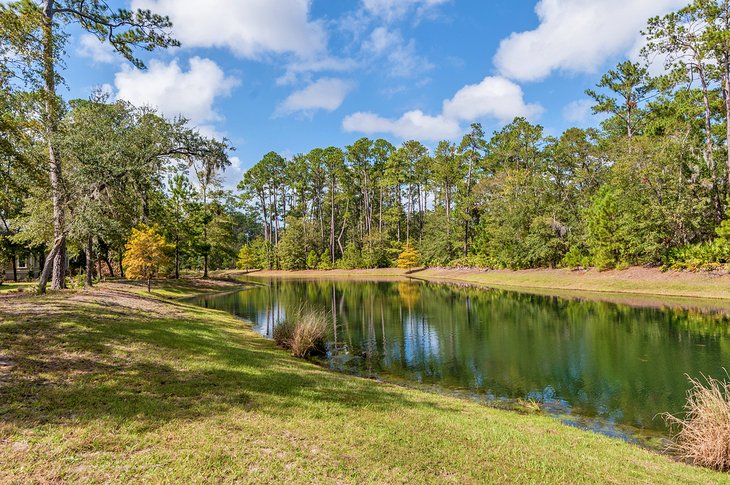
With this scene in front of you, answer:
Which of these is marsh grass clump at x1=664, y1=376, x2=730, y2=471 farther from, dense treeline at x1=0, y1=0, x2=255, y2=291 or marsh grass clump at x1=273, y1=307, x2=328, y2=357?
dense treeline at x1=0, y1=0, x2=255, y2=291

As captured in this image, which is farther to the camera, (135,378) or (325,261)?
(325,261)

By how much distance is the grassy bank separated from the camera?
27.5m

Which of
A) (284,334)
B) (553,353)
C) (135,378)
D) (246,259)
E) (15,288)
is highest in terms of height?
(246,259)

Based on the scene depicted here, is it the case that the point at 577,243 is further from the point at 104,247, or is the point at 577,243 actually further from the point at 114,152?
the point at 104,247

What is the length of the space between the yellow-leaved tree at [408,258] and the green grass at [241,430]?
179ft

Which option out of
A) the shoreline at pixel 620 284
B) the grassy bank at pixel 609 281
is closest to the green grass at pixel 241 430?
the shoreline at pixel 620 284

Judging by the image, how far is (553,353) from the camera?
48.3ft

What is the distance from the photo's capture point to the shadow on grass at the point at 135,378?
5.70 metres

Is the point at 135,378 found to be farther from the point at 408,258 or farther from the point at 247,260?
the point at 247,260

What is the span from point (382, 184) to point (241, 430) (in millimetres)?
64599

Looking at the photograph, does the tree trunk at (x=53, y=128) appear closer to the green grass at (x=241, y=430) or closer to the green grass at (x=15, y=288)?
the green grass at (x=15, y=288)

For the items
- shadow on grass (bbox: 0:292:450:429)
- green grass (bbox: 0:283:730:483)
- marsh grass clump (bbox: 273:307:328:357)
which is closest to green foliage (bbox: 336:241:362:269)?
marsh grass clump (bbox: 273:307:328:357)

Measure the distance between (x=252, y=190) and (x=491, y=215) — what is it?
47.7 metres

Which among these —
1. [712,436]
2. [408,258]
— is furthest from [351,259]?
[712,436]
